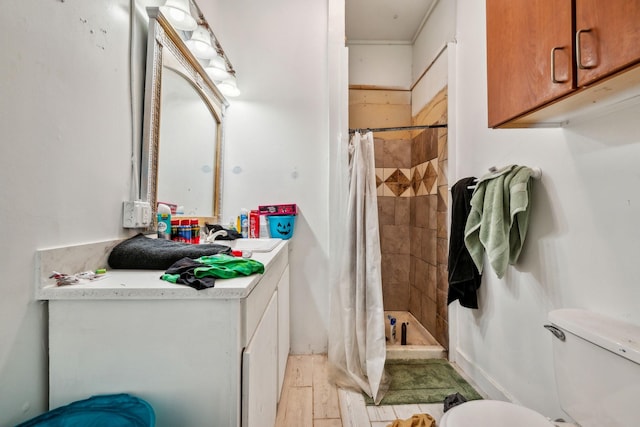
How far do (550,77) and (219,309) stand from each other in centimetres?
121

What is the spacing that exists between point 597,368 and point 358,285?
1061mm

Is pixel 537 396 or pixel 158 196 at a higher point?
pixel 158 196

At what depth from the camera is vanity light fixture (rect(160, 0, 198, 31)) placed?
124 centimetres

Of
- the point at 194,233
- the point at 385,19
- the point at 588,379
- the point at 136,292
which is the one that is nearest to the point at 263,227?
the point at 194,233

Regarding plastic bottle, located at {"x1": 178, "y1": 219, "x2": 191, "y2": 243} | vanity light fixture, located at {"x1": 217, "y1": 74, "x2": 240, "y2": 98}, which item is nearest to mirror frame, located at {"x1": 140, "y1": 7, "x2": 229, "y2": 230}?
plastic bottle, located at {"x1": 178, "y1": 219, "x2": 191, "y2": 243}

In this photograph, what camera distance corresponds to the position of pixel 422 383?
1.66 meters

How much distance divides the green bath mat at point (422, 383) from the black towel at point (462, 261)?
50 centimetres

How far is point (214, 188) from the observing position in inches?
73.8

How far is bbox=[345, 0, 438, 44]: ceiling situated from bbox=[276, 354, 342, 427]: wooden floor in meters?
2.99

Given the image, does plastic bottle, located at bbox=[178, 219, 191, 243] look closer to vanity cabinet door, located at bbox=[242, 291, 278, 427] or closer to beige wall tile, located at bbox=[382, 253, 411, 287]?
vanity cabinet door, located at bbox=[242, 291, 278, 427]

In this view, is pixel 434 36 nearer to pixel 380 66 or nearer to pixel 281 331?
pixel 380 66

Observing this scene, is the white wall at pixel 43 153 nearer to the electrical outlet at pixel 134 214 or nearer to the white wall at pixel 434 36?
the electrical outlet at pixel 134 214

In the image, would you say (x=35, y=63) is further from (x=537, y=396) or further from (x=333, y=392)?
(x=537, y=396)

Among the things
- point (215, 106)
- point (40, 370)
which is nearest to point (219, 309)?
point (40, 370)
